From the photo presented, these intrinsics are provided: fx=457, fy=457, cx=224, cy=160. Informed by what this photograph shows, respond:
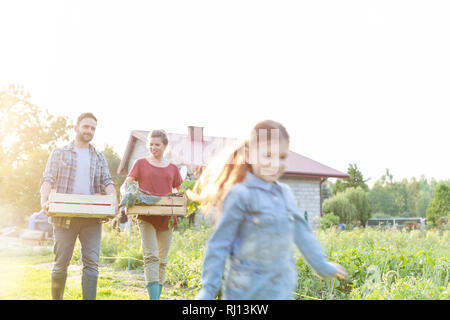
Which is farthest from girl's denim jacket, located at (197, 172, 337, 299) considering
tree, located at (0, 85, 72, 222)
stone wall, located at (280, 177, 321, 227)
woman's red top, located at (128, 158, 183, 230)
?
tree, located at (0, 85, 72, 222)

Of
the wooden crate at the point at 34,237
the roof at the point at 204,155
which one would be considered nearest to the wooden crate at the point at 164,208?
the roof at the point at 204,155

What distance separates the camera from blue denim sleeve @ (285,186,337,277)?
2287 millimetres

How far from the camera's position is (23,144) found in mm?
32688

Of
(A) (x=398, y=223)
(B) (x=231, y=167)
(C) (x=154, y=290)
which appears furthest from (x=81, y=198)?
(A) (x=398, y=223)

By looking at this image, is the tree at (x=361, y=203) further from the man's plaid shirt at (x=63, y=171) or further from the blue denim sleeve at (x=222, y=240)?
the blue denim sleeve at (x=222, y=240)

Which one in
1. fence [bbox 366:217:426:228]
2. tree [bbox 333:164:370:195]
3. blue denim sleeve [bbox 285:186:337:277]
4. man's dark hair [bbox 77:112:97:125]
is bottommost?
fence [bbox 366:217:426:228]

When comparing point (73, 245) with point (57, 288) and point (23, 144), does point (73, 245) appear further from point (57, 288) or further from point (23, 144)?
point (23, 144)

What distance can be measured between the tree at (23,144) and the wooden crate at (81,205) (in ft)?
90.8

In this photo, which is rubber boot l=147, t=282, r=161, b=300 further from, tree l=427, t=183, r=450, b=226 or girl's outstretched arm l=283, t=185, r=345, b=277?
tree l=427, t=183, r=450, b=226

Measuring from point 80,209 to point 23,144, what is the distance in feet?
104

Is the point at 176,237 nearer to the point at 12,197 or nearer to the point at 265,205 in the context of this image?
the point at 265,205

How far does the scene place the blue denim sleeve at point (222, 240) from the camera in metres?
2.05
